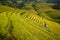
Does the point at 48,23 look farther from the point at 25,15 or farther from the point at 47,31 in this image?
the point at 25,15

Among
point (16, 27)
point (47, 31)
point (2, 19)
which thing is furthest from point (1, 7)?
point (47, 31)

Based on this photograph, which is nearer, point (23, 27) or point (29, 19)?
point (23, 27)

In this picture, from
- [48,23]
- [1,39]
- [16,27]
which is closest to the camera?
[1,39]

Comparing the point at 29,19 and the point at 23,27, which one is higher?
the point at 29,19

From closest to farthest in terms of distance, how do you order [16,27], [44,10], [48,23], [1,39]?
[1,39], [16,27], [48,23], [44,10]

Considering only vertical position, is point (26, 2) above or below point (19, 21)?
above
